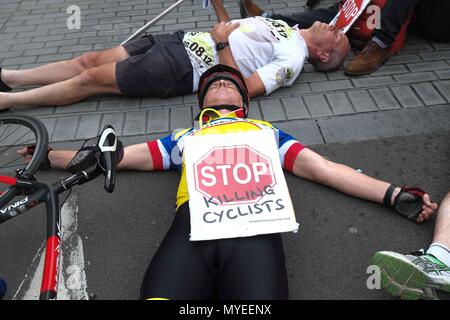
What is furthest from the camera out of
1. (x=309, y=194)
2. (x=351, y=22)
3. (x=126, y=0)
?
(x=126, y=0)

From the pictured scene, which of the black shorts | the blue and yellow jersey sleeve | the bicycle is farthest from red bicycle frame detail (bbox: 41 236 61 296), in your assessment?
the black shorts

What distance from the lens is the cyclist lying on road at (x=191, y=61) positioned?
3.62 m

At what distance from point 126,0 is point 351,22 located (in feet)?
11.4

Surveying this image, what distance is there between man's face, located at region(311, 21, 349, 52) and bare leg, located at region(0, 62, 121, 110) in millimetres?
1876

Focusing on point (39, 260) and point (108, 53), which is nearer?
point (39, 260)

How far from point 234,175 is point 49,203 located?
94 centimetres

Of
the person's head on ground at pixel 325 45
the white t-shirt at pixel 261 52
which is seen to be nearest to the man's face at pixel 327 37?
the person's head on ground at pixel 325 45

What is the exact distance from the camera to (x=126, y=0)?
6.00 meters

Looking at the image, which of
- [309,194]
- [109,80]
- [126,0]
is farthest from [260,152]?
[126,0]

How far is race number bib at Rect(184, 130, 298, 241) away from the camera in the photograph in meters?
2.10

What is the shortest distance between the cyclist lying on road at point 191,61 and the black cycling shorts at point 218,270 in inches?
72.8

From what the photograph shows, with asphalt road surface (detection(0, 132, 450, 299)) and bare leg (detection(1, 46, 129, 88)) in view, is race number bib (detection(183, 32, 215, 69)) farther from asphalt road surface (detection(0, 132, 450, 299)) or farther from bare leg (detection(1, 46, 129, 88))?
asphalt road surface (detection(0, 132, 450, 299))

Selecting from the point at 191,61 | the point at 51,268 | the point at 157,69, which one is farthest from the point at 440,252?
the point at 157,69
